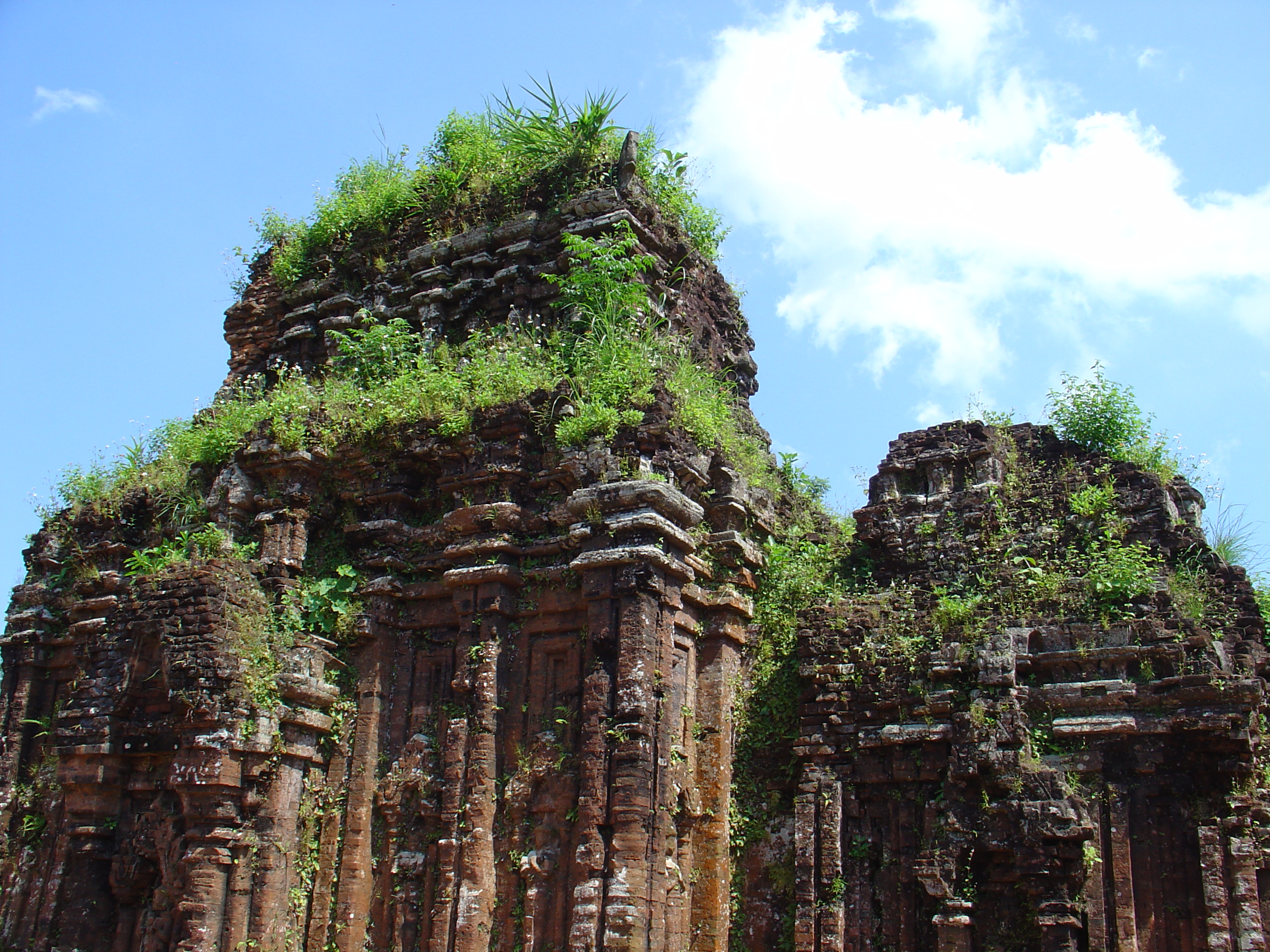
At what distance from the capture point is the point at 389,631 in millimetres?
10070

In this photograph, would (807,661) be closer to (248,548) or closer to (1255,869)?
(1255,869)

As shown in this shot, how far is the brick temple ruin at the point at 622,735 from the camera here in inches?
331

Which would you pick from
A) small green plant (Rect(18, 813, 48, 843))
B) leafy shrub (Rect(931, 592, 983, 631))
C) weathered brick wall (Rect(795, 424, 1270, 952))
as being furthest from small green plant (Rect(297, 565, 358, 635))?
leafy shrub (Rect(931, 592, 983, 631))

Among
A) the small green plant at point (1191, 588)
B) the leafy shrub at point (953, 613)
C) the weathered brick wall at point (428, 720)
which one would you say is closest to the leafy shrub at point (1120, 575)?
the small green plant at point (1191, 588)

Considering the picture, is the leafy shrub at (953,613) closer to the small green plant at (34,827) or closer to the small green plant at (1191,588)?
the small green plant at (1191,588)

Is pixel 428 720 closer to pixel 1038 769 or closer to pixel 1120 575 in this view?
pixel 1038 769

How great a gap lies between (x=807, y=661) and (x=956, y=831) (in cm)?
199

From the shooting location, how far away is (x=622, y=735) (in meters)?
8.37

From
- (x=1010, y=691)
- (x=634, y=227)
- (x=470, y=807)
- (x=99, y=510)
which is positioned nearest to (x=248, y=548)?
(x=99, y=510)

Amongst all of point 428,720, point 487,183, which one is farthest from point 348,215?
point 428,720

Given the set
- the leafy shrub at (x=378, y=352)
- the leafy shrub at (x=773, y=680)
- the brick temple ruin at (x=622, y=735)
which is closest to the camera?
the brick temple ruin at (x=622, y=735)

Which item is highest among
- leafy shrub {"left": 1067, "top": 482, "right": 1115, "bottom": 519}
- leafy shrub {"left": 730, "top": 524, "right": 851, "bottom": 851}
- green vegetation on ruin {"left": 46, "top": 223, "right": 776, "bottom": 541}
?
green vegetation on ruin {"left": 46, "top": 223, "right": 776, "bottom": 541}

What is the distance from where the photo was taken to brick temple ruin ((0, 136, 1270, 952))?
840cm

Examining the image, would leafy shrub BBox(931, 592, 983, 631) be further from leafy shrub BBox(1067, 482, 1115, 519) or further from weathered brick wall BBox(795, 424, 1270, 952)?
leafy shrub BBox(1067, 482, 1115, 519)
